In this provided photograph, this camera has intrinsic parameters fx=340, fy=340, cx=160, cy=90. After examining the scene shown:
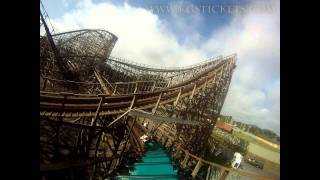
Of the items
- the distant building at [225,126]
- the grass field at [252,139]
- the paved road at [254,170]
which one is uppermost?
the distant building at [225,126]

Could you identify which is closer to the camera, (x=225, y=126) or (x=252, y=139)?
(x=252, y=139)

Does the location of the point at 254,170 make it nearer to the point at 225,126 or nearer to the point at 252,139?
the point at 252,139

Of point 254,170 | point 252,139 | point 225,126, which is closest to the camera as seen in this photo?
point 254,170

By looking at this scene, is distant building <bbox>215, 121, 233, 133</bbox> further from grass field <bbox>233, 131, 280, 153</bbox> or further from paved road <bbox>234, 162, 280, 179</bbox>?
paved road <bbox>234, 162, 280, 179</bbox>

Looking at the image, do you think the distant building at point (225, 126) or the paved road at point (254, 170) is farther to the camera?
the distant building at point (225, 126)

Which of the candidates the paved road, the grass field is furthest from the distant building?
the paved road

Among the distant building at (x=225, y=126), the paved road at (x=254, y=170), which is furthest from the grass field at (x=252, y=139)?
the paved road at (x=254, y=170)

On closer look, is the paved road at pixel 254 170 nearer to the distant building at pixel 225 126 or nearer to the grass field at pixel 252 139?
the grass field at pixel 252 139


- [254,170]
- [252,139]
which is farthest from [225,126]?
[254,170]
